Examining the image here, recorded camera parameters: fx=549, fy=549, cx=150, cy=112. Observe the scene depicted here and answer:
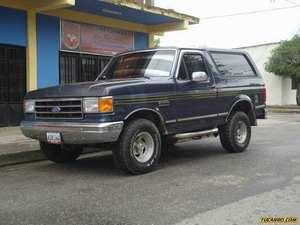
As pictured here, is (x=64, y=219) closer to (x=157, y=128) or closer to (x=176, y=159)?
(x=157, y=128)

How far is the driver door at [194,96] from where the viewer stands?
9273mm

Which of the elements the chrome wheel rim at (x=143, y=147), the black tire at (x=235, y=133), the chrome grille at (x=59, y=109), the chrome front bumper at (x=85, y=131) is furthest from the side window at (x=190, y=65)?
the chrome grille at (x=59, y=109)

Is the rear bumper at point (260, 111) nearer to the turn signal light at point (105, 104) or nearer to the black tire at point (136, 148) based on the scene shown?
the black tire at point (136, 148)

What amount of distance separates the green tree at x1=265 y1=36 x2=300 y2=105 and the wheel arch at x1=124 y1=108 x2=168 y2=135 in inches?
847

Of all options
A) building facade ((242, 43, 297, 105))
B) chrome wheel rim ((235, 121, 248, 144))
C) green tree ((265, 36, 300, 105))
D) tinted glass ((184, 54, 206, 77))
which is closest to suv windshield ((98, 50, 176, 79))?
tinted glass ((184, 54, 206, 77))

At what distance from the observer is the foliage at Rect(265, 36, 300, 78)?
29062mm

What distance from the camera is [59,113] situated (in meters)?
8.45

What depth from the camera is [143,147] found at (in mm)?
8625

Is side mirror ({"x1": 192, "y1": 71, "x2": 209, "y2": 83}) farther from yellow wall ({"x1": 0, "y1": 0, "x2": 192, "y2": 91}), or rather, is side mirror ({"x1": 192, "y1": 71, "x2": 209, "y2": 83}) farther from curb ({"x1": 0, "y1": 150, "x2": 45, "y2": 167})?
yellow wall ({"x1": 0, "y1": 0, "x2": 192, "y2": 91})

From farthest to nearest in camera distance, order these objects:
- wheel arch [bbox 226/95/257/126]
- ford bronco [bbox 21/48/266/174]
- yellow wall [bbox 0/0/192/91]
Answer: yellow wall [bbox 0/0/192/91] < wheel arch [bbox 226/95/257/126] < ford bronco [bbox 21/48/266/174]

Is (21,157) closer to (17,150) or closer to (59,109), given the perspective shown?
(17,150)

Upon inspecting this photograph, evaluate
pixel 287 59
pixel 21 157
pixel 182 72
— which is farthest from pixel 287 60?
pixel 21 157

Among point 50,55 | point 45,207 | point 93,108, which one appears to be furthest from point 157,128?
point 50,55

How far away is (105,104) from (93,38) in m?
9.07
